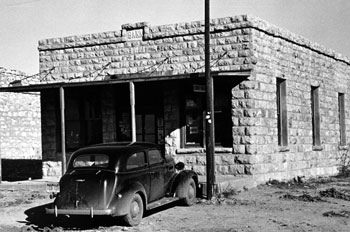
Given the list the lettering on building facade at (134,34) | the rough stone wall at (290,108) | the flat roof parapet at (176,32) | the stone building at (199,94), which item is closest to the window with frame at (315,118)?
the stone building at (199,94)

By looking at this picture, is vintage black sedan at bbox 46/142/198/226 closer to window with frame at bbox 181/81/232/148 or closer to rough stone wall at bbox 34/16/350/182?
rough stone wall at bbox 34/16/350/182

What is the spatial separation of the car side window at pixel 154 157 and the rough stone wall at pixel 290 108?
4.80 metres

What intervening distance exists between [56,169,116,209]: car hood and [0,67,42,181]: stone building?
1726 cm

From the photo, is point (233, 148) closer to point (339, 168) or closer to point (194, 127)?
point (194, 127)

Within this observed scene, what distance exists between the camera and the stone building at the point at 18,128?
89.9ft

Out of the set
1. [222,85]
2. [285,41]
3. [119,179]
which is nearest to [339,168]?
[285,41]

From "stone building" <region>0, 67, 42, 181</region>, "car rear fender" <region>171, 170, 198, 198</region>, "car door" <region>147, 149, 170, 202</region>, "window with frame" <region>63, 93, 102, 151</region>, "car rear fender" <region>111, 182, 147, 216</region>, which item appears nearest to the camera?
"car rear fender" <region>111, 182, 147, 216</region>

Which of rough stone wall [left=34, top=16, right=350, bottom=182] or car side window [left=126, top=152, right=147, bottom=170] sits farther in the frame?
rough stone wall [left=34, top=16, right=350, bottom=182]

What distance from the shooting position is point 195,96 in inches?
667

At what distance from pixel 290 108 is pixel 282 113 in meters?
0.50

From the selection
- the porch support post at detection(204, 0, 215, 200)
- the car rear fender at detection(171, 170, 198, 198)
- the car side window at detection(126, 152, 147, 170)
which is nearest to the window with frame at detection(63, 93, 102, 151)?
the porch support post at detection(204, 0, 215, 200)

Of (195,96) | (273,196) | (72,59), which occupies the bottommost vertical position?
(273,196)

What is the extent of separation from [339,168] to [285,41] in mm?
6921

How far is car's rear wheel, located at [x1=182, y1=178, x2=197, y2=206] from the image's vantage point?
471 inches
